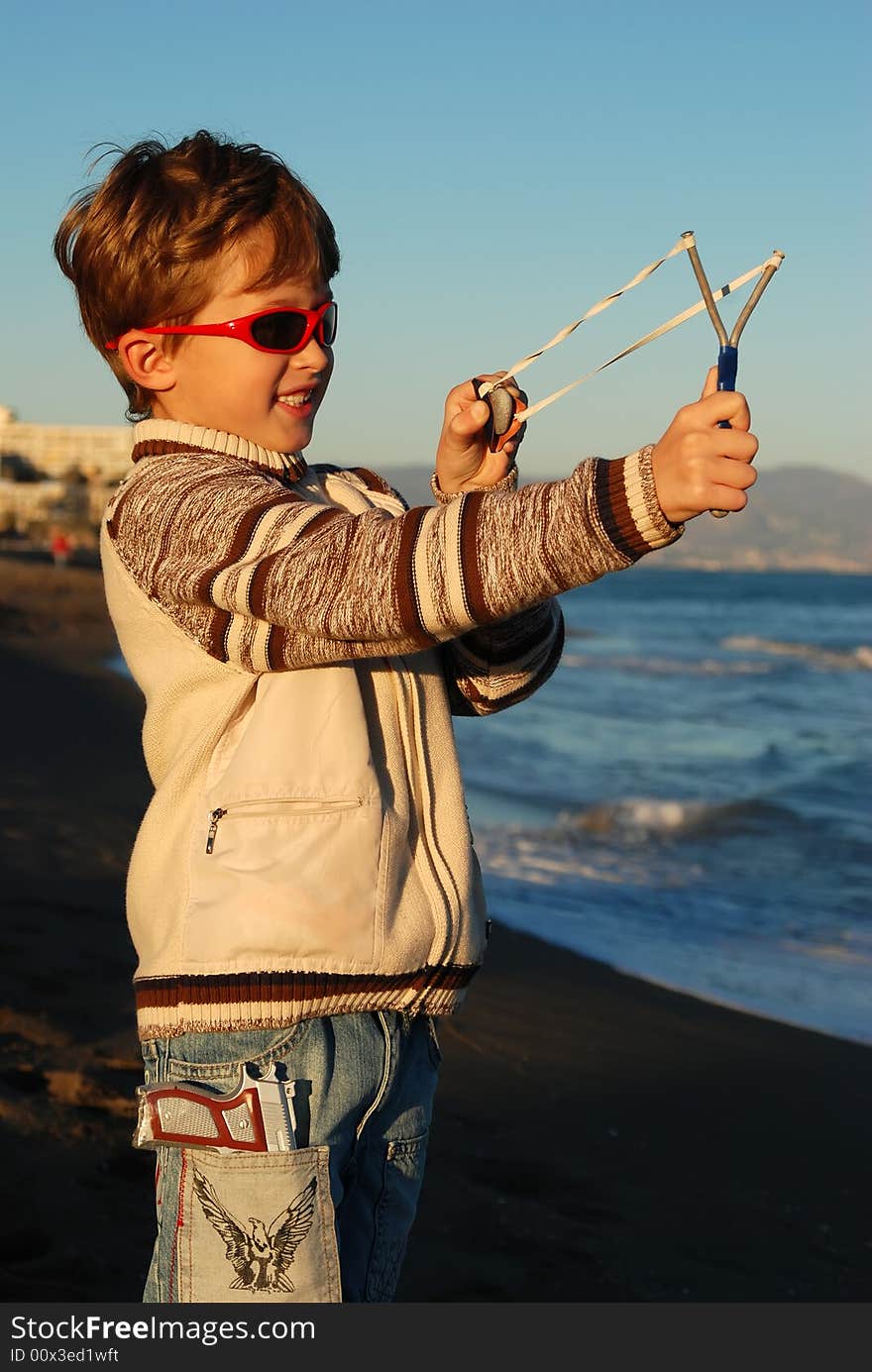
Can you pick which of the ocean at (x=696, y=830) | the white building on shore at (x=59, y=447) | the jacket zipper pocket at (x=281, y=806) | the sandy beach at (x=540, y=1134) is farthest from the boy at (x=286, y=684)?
the white building on shore at (x=59, y=447)

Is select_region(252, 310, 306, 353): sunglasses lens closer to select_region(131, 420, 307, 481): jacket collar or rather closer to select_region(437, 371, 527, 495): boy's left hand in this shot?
select_region(131, 420, 307, 481): jacket collar

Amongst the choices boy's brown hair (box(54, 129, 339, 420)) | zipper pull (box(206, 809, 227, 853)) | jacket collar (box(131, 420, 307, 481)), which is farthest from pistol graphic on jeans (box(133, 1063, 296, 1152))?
boy's brown hair (box(54, 129, 339, 420))

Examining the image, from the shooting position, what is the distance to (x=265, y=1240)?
1.87 metres

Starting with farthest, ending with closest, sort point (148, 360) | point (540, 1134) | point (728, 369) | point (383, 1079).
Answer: point (540, 1134)
point (148, 360)
point (383, 1079)
point (728, 369)

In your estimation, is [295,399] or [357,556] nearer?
[357,556]

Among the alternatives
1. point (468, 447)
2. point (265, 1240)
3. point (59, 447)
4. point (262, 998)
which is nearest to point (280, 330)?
point (468, 447)

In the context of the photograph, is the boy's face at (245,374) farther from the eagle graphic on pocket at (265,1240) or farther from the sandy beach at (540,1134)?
Answer: the sandy beach at (540,1134)

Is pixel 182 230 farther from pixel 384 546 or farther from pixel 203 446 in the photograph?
pixel 384 546

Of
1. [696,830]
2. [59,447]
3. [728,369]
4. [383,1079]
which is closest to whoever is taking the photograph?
[728,369]

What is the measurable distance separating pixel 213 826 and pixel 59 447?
6995 cm

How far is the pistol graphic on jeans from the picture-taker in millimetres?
1867

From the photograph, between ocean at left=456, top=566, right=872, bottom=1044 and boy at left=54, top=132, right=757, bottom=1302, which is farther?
ocean at left=456, top=566, right=872, bottom=1044

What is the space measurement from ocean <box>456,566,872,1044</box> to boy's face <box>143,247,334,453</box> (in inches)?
170
